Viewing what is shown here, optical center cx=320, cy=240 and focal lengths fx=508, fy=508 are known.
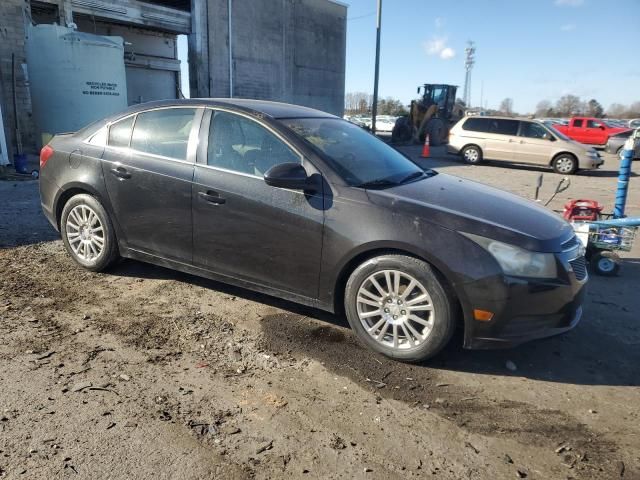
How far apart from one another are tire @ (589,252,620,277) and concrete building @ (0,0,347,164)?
48.9ft

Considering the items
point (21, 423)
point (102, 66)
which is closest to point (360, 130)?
point (21, 423)

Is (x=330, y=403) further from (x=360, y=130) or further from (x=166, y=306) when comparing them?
(x=360, y=130)

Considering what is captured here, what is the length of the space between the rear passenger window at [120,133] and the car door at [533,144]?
14.5 m

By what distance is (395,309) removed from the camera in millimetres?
3408

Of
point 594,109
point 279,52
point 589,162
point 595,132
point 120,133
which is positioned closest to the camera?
point 120,133

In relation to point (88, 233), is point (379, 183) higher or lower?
higher

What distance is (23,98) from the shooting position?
14.9 m

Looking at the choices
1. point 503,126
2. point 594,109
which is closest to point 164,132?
point 503,126

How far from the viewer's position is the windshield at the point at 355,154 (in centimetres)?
378

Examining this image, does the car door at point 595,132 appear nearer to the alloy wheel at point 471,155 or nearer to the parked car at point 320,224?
the alloy wheel at point 471,155

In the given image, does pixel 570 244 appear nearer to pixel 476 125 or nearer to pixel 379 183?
pixel 379 183

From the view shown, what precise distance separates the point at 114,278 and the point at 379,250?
269 cm

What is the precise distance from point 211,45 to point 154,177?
20.5 meters

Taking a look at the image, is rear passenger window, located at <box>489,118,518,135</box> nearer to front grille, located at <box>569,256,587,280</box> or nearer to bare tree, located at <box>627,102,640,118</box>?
front grille, located at <box>569,256,587,280</box>
